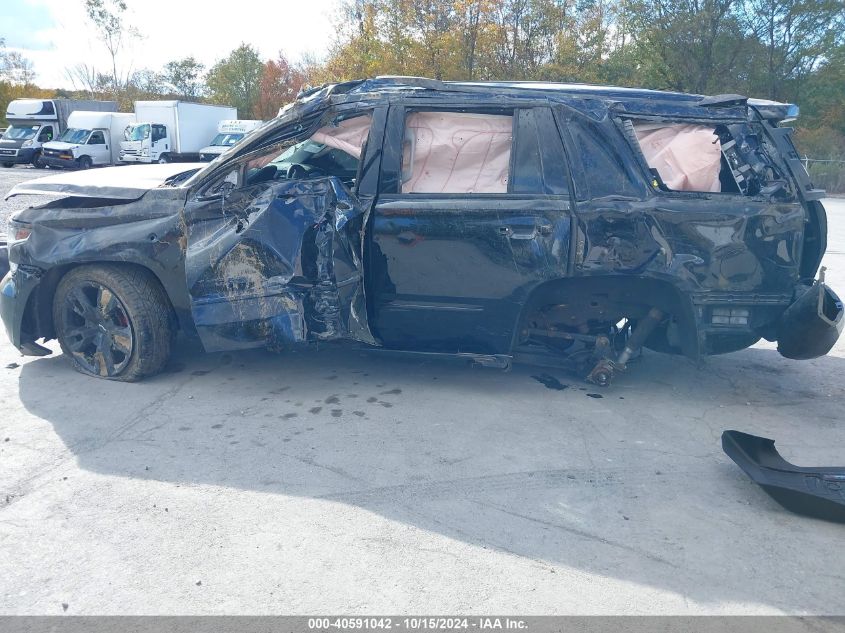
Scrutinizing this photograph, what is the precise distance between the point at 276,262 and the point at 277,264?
14 mm

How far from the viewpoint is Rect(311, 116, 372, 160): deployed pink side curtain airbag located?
4730 millimetres

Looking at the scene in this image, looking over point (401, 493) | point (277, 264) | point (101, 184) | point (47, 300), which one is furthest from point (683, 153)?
point (47, 300)

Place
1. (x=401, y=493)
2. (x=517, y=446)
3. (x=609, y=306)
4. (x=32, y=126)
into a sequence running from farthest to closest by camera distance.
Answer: (x=32, y=126), (x=609, y=306), (x=517, y=446), (x=401, y=493)

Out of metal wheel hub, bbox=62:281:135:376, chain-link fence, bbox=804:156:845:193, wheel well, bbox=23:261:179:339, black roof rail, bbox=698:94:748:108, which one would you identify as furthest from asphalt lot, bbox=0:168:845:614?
chain-link fence, bbox=804:156:845:193

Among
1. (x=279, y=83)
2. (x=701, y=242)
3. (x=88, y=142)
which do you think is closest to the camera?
(x=701, y=242)

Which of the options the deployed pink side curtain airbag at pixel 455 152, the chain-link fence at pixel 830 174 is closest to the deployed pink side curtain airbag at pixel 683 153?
the deployed pink side curtain airbag at pixel 455 152

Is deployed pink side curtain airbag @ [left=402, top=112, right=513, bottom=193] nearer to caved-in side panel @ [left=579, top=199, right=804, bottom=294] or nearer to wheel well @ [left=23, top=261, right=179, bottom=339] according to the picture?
caved-in side panel @ [left=579, top=199, right=804, bottom=294]

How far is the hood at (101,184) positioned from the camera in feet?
15.7

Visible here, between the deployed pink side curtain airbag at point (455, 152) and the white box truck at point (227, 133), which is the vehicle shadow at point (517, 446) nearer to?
the deployed pink side curtain airbag at point (455, 152)

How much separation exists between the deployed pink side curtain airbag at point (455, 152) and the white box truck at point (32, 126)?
97.2 feet

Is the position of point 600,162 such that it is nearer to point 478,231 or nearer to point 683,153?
point 683,153

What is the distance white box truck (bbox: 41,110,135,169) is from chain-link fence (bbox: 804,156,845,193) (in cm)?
2792

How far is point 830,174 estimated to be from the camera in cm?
2889

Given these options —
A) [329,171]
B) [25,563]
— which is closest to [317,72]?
[329,171]
